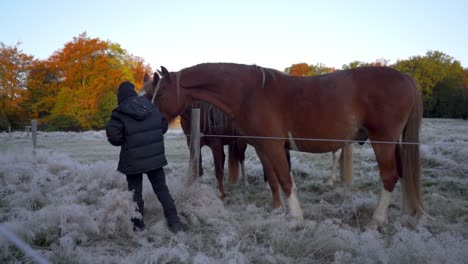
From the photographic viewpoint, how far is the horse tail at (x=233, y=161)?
632 cm

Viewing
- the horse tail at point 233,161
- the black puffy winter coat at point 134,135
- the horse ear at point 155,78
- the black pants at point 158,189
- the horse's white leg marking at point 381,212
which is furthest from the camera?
the horse tail at point 233,161

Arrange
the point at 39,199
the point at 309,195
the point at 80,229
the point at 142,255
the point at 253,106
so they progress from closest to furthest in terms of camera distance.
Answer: the point at 142,255 < the point at 80,229 < the point at 253,106 < the point at 39,199 < the point at 309,195

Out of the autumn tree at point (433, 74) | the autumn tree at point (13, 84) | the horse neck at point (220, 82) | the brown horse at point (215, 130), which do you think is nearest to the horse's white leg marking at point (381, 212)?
the horse neck at point (220, 82)

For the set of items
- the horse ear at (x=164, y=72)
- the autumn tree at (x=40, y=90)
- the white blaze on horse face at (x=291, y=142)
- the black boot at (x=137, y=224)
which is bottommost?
the black boot at (x=137, y=224)

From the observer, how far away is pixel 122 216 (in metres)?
3.40

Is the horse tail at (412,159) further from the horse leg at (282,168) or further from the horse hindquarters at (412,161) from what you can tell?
the horse leg at (282,168)

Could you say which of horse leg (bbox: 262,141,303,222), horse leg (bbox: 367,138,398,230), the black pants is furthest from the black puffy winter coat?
horse leg (bbox: 367,138,398,230)

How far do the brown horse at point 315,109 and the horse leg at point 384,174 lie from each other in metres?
0.01

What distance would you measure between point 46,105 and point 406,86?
28957 mm

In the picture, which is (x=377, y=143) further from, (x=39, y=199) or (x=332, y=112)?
(x=39, y=199)

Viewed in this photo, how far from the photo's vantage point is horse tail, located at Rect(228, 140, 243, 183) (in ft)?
20.7

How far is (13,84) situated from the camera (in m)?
25.1

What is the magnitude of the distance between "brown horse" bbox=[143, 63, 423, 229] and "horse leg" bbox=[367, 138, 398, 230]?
0.01 metres

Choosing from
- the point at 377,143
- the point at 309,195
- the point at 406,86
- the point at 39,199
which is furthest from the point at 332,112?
the point at 39,199
